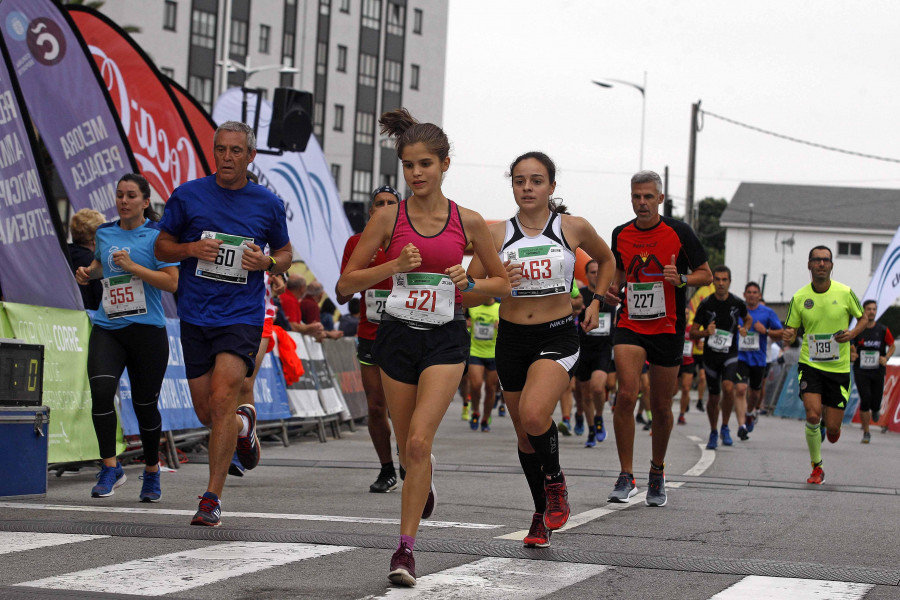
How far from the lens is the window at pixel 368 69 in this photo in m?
74.1

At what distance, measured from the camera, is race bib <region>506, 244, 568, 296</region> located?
22.5ft

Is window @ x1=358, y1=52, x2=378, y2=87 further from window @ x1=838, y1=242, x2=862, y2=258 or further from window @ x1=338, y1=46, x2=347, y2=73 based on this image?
window @ x1=838, y1=242, x2=862, y2=258

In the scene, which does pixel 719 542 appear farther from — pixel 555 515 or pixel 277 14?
pixel 277 14

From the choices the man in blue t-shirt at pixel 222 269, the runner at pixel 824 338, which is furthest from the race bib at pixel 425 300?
the runner at pixel 824 338

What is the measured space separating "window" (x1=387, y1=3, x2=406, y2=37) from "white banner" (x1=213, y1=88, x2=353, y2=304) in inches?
2261

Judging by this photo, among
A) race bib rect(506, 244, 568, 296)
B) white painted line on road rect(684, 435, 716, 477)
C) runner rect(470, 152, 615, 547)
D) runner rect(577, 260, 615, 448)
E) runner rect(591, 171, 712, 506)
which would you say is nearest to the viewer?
runner rect(470, 152, 615, 547)

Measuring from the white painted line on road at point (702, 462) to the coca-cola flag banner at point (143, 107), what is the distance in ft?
19.9

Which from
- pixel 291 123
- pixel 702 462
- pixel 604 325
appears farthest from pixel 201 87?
pixel 702 462

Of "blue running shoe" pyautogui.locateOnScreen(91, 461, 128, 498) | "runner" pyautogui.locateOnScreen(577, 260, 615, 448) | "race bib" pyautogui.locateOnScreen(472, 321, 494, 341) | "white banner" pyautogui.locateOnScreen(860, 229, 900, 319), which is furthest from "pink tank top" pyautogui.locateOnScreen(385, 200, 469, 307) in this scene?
"white banner" pyautogui.locateOnScreen(860, 229, 900, 319)

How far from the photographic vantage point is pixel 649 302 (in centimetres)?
895

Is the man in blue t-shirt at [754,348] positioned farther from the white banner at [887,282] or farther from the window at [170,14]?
the window at [170,14]

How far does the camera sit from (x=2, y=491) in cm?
796

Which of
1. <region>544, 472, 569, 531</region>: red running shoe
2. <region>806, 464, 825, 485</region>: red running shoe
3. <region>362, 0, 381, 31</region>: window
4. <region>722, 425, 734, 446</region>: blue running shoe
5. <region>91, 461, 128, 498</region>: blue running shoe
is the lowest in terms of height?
<region>722, 425, 734, 446</region>: blue running shoe

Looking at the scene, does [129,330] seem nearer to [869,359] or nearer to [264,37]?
[869,359]
